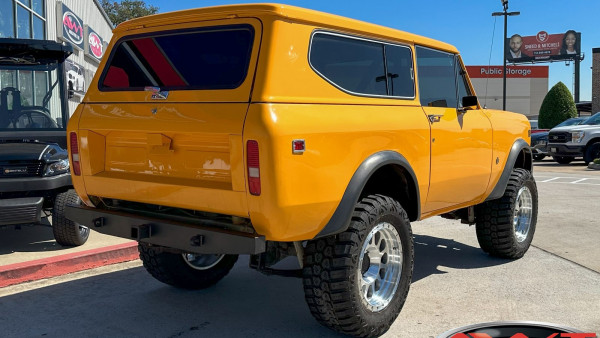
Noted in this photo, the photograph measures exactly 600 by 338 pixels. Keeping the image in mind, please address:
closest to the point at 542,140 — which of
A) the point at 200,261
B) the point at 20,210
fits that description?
the point at 200,261

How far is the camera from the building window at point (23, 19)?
49.5 feet

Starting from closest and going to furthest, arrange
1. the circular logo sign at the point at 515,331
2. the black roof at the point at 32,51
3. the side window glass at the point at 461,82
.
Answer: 1. the circular logo sign at the point at 515,331
2. the side window glass at the point at 461,82
3. the black roof at the point at 32,51

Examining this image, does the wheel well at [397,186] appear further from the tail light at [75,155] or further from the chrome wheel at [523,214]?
the chrome wheel at [523,214]

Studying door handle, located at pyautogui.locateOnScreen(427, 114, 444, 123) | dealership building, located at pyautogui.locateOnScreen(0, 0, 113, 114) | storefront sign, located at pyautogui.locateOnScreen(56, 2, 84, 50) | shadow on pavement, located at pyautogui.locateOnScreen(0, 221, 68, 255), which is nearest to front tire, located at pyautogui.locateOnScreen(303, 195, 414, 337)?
door handle, located at pyautogui.locateOnScreen(427, 114, 444, 123)

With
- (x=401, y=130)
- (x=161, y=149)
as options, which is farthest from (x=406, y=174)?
(x=161, y=149)

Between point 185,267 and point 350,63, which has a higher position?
point 350,63

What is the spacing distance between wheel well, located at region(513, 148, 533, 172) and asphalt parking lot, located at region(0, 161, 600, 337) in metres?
0.90

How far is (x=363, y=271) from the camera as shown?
3881mm

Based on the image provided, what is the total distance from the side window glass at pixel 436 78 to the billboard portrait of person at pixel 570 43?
7644 centimetres

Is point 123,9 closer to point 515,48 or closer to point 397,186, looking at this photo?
point 515,48

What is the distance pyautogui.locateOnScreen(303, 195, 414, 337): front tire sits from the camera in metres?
3.52

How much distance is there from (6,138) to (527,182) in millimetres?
5461

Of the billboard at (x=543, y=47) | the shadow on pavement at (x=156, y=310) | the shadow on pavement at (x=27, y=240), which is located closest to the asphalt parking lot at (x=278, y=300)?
the shadow on pavement at (x=156, y=310)

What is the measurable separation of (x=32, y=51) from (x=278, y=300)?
161 inches
